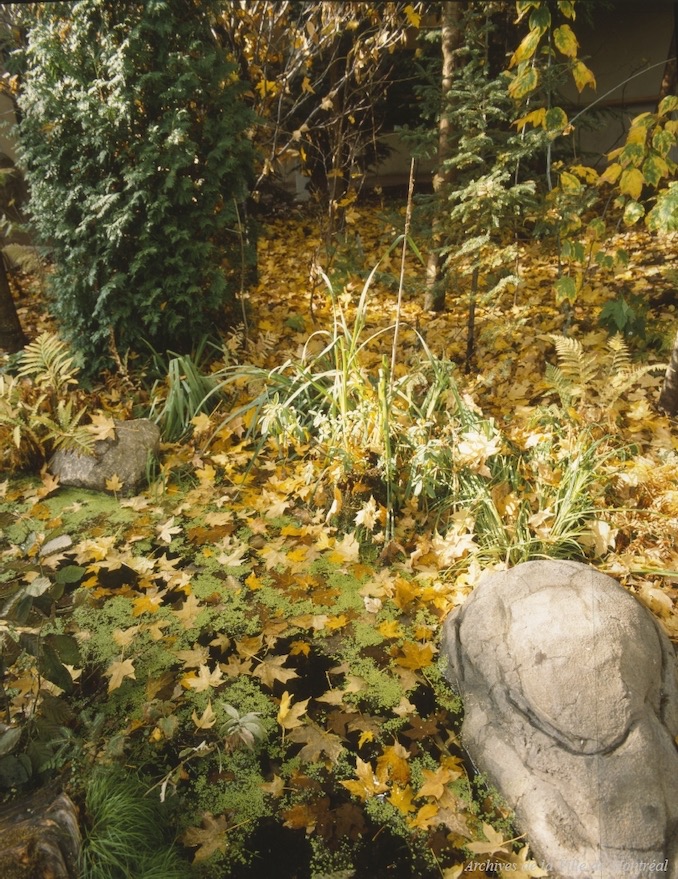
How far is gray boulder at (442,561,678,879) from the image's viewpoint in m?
1.84

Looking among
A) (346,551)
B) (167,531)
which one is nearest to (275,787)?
(346,551)

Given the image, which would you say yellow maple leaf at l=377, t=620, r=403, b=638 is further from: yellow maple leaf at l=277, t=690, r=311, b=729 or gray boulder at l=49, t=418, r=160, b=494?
gray boulder at l=49, t=418, r=160, b=494

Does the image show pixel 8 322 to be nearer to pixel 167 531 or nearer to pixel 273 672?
pixel 167 531

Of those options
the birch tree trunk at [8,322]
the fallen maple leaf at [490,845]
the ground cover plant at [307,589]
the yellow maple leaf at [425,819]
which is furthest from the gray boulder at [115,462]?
the fallen maple leaf at [490,845]

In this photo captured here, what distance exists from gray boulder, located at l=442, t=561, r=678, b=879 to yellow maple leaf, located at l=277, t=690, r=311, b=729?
2.08 ft

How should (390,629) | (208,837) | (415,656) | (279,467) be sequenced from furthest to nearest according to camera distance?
(279,467) < (390,629) < (415,656) < (208,837)

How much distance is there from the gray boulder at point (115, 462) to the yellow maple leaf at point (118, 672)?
140cm

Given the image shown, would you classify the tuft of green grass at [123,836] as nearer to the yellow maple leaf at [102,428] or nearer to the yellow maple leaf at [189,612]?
the yellow maple leaf at [189,612]

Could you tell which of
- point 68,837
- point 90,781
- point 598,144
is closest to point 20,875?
point 68,837

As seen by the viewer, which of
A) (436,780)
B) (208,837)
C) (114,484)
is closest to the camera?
(208,837)

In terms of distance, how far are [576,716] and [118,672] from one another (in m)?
1.80

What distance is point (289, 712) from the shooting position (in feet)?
7.79

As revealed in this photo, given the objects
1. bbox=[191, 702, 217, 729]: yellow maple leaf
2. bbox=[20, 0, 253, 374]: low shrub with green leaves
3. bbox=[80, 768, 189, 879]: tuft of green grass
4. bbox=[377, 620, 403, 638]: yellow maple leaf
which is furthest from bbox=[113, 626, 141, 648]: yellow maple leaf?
bbox=[20, 0, 253, 374]: low shrub with green leaves

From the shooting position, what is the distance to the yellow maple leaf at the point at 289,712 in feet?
7.67
